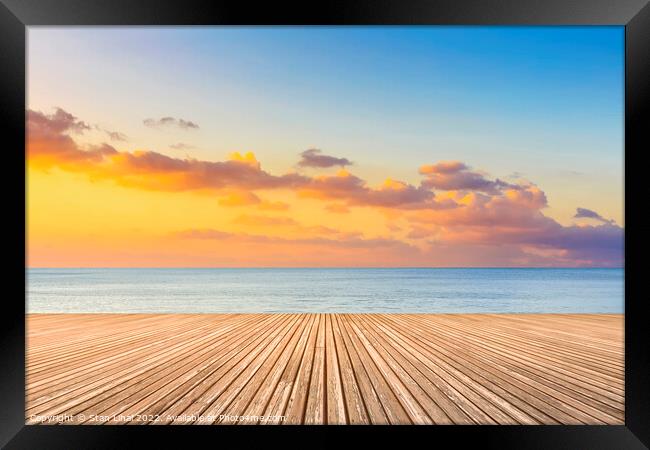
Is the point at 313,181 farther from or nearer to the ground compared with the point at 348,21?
farther from the ground

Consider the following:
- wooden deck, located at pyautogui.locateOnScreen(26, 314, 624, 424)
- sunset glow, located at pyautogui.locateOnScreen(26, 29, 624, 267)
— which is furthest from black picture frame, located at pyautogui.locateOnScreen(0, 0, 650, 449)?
sunset glow, located at pyautogui.locateOnScreen(26, 29, 624, 267)

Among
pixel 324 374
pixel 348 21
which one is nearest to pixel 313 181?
pixel 324 374

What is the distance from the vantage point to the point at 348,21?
2.31 meters

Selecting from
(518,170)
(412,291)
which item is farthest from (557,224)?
(412,291)

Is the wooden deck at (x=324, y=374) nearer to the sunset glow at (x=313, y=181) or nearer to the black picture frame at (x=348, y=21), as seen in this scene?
the black picture frame at (x=348, y=21)

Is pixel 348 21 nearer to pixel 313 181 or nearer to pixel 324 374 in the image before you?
pixel 324 374

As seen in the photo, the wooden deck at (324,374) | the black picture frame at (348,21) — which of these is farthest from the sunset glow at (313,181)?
the black picture frame at (348,21)

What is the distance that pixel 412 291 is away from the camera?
72.2 feet

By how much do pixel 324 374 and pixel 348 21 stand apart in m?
2.79

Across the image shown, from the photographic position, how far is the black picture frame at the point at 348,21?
7.12 feet

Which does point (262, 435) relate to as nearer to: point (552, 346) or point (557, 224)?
point (552, 346)

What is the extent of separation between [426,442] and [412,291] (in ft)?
67.0

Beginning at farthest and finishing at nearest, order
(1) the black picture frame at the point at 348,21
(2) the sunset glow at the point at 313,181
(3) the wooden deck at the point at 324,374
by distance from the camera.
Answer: (2) the sunset glow at the point at 313,181
(3) the wooden deck at the point at 324,374
(1) the black picture frame at the point at 348,21

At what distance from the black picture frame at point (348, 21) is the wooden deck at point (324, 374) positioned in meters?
0.31
